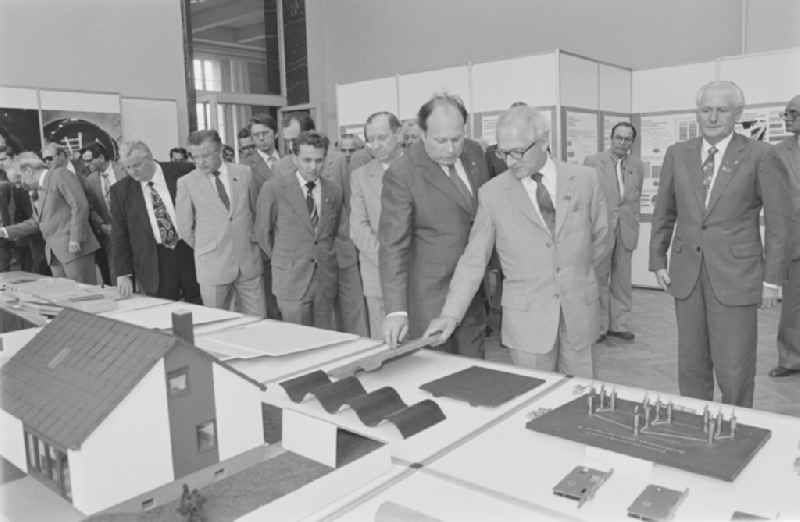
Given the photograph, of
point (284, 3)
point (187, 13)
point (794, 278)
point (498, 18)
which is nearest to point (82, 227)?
point (794, 278)

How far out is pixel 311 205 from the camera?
3.79 m

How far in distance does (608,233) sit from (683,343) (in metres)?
0.78

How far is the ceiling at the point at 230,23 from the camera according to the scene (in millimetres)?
10148

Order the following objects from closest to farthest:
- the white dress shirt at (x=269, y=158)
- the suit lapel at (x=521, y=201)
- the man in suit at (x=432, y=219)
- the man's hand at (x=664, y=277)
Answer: the suit lapel at (x=521, y=201)
the man in suit at (x=432, y=219)
the man's hand at (x=664, y=277)
the white dress shirt at (x=269, y=158)

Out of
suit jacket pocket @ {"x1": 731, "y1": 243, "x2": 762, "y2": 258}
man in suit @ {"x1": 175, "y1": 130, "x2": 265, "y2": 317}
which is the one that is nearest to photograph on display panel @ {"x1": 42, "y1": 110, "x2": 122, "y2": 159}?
man in suit @ {"x1": 175, "y1": 130, "x2": 265, "y2": 317}

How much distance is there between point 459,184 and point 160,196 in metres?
2.03

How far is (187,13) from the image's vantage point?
9.60 m

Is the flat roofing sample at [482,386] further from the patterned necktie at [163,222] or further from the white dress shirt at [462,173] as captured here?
the patterned necktie at [163,222]

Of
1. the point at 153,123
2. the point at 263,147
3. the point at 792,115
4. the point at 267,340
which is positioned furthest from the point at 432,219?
the point at 153,123

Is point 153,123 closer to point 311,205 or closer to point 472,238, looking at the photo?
point 311,205

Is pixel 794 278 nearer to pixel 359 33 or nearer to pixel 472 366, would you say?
pixel 472 366

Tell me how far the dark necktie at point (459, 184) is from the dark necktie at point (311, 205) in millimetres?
1339

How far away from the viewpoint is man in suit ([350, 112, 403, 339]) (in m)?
3.79

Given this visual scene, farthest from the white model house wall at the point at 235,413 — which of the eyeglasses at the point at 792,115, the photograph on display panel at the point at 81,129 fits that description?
the photograph on display panel at the point at 81,129
